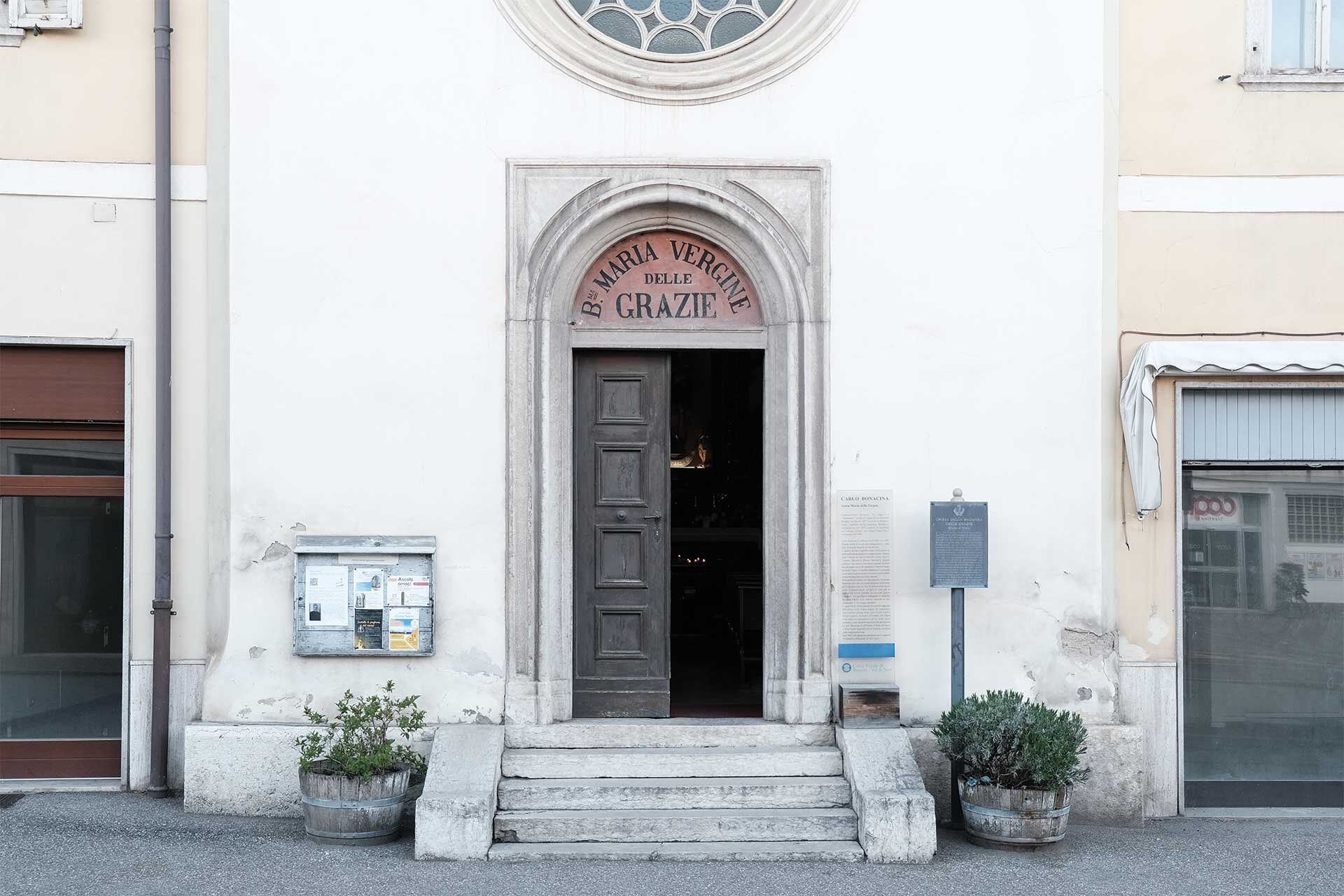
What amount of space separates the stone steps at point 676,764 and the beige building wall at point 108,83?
14.1 feet

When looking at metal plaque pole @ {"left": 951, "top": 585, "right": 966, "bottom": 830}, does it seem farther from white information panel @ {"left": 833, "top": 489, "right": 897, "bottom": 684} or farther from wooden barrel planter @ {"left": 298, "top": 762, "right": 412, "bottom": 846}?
wooden barrel planter @ {"left": 298, "top": 762, "right": 412, "bottom": 846}

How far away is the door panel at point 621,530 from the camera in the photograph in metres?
8.30

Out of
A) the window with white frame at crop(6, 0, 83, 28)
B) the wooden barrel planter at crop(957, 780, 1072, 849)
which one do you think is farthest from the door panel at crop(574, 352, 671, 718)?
the window with white frame at crop(6, 0, 83, 28)

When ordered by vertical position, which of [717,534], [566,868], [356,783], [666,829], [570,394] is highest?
[570,394]

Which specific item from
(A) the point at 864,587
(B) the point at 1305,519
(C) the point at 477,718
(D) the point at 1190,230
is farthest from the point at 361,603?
(B) the point at 1305,519

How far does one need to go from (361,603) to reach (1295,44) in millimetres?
6845

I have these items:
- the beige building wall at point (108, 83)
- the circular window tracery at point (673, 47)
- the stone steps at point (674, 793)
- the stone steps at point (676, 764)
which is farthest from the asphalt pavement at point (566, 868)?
the circular window tracery at point (673, 47)

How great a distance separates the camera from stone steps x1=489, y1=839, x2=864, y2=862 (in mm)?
7004

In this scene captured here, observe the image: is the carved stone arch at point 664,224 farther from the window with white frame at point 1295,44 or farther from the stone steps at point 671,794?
the window with white frame at point 1295,44

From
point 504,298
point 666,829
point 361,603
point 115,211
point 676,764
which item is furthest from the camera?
point 115,211

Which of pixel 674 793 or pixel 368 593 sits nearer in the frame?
pixel 674 793

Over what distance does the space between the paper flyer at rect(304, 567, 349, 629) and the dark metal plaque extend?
3549 millimetres

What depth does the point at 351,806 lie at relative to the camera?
23.6 feet

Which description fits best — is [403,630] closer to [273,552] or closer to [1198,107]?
[273,552]
